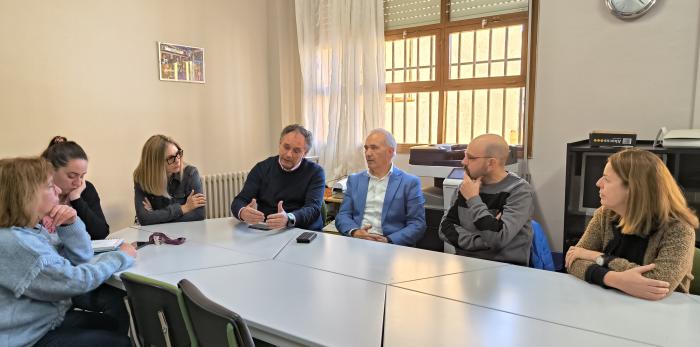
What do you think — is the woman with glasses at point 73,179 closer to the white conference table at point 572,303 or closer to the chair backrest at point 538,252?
the white conference table at point 572,303

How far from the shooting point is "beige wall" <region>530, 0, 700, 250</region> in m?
2.89

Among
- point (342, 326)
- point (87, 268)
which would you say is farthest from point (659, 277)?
point (87, 268)

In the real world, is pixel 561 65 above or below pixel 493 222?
above

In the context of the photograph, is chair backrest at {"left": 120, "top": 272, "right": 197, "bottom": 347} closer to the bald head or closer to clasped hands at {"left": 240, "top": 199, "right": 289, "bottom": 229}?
clasped hands at {"left": 240, "top": 199, "right": 289, "bottom": 229}

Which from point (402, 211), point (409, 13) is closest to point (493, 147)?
point (402, 211)

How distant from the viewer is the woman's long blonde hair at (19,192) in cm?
148

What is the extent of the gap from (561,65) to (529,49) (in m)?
0.34

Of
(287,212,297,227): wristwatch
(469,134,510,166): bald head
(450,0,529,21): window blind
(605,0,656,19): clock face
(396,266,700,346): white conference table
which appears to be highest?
(450,0,529,21): window blind

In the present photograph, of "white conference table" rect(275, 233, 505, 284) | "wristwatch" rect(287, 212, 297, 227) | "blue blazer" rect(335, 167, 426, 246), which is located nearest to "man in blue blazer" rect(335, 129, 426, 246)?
"blue blazer" rect(335, 167, 426, 246)

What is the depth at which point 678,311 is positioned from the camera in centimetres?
134

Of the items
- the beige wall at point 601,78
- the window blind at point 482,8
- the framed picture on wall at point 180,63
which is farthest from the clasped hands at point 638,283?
the framed picture on wall at point 180,63

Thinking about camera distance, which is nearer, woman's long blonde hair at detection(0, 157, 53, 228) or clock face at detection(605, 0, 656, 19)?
woman's long blonde hair at detection(0, 157, 53, 228)

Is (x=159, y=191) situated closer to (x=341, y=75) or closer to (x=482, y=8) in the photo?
(x=341, y=75)

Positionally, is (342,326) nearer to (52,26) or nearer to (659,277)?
(659,277)
